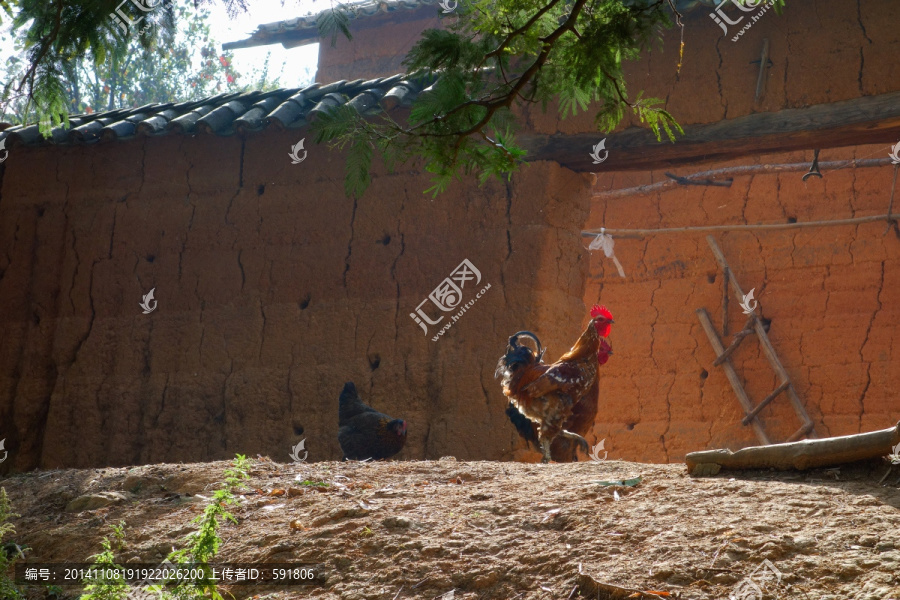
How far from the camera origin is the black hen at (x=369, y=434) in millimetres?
6109

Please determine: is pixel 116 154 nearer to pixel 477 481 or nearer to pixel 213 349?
pixel 213 349

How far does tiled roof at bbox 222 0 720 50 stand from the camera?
12.2 meters

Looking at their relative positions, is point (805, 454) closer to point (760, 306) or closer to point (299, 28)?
point (760, 306)

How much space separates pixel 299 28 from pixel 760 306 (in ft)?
27.0

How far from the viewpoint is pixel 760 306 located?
9125mm

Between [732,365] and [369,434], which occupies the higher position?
[732,365]

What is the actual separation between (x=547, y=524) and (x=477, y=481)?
944 millimetres

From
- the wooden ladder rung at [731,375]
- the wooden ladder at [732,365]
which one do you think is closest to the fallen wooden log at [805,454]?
the wooden ladder at [732,365]

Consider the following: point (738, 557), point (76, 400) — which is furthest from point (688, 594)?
point (76, 400)

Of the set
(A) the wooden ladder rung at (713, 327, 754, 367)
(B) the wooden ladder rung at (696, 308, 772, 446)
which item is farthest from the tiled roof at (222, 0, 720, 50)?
(A) the wooden ladder rung at (713, 327, 754, 367)

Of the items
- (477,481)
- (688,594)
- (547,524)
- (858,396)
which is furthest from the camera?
(858,396)

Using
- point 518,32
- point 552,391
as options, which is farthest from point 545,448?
point 518,32

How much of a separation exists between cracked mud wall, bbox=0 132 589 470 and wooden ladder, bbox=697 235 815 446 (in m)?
2.79

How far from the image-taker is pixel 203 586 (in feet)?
8.25
